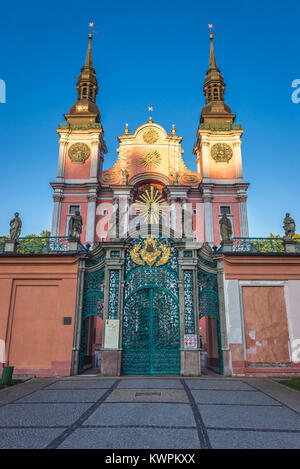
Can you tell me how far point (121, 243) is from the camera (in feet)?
45.3

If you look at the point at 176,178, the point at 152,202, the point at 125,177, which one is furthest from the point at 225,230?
the point at 125,177

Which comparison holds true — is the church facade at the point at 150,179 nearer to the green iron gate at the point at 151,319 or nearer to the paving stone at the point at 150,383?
the green iron gate at the point at 151,319

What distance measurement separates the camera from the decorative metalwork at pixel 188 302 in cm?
1297

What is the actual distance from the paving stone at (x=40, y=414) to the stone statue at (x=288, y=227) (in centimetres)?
1101

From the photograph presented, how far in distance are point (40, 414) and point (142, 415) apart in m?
2.16

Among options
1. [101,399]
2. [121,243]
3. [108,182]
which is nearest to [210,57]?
[108,182]

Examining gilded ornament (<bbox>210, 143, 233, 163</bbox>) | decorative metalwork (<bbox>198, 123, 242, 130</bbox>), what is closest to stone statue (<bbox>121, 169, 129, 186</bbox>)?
gilded ornament (<bbox>210, 143, 233, 163</bbox>)

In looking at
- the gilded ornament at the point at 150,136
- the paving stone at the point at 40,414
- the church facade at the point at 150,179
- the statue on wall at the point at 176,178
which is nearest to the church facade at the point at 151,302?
the paving stone at the point at 40,414

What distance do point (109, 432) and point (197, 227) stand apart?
79.6 ft

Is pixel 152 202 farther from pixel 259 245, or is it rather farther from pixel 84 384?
pixel 84 384

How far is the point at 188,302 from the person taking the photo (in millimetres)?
13250

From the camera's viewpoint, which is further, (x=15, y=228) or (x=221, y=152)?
(x=221, y=152)

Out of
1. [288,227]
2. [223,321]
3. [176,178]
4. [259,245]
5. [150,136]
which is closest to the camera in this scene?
[223,321]
